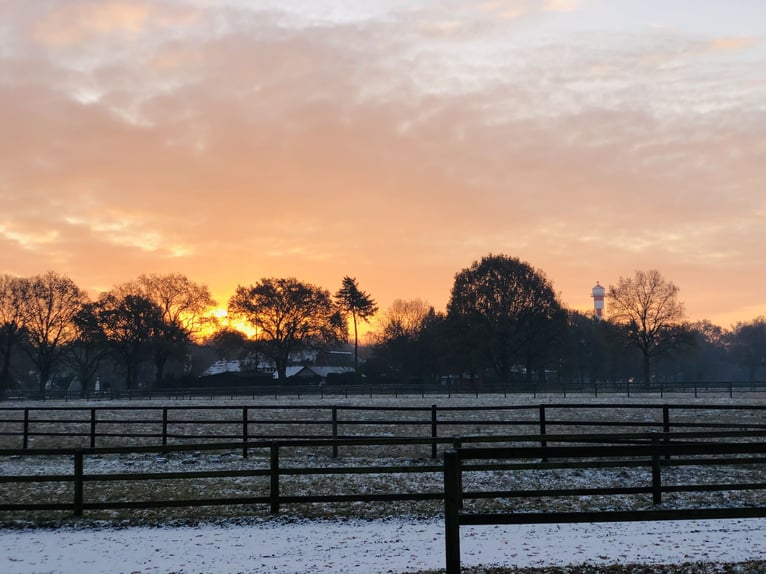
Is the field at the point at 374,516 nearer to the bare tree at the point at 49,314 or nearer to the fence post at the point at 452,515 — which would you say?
the fence post at the point at 452,515

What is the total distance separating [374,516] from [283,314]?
3148 inches

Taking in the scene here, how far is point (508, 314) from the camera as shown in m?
74.5

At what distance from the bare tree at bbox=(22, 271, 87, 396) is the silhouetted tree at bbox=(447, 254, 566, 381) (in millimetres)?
46035

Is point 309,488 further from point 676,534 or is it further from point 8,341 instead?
point 8,341

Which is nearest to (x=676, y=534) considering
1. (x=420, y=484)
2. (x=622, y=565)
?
(x=622, y=565)

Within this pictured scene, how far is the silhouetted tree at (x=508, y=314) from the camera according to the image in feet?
244

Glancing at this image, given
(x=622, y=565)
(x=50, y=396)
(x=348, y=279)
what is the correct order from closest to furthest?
(x=622, y=565)
(x=50, y=396)
(x=348, y=279)

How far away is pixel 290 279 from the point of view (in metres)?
93.2

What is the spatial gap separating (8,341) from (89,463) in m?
68.5

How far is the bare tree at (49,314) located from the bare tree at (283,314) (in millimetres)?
19358

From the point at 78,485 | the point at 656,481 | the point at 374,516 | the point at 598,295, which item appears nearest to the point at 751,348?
the point at 598,295

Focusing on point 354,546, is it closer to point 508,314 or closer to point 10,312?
point 508,314

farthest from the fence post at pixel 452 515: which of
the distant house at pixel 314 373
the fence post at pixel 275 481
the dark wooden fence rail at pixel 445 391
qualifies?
the distant house at pixel 314 373

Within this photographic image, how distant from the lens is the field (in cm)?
947
